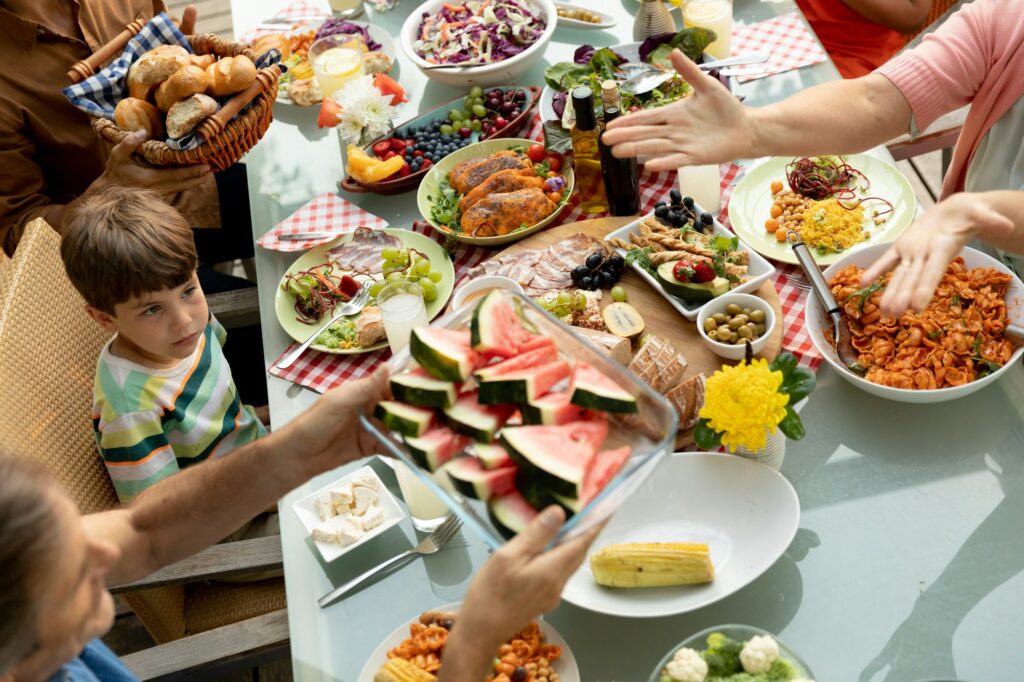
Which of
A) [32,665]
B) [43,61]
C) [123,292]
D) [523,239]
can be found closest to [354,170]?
[523,239]

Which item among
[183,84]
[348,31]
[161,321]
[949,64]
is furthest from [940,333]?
[348,31]

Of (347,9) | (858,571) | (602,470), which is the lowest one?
(858,571)

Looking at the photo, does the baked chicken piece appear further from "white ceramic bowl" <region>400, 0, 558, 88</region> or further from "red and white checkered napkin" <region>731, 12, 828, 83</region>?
"red and white checkered napkin" <region>731, 12, 828, 83</region>

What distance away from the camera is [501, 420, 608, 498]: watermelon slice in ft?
3.62

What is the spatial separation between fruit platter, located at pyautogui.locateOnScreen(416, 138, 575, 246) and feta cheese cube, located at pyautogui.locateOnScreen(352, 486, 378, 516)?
0.82 metres

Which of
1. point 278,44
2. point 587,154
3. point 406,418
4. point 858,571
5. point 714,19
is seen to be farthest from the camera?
point 278,44

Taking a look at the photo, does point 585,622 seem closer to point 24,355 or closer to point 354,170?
point 24,355

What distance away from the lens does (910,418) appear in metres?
1.75

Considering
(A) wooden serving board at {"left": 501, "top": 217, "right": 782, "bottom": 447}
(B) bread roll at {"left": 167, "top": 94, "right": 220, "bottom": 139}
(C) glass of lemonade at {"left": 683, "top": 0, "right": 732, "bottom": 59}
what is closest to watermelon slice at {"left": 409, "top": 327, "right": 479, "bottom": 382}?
(A) wooden serving board at {"left": 501, "top": 217, "right": 782, "bottom": 447}

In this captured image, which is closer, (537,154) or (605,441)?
(605,441)

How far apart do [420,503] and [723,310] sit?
0.78 meters

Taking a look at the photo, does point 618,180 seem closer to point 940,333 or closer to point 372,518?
point 940,333

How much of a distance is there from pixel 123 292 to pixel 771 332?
4.63 feet

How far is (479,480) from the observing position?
115 centimetres
